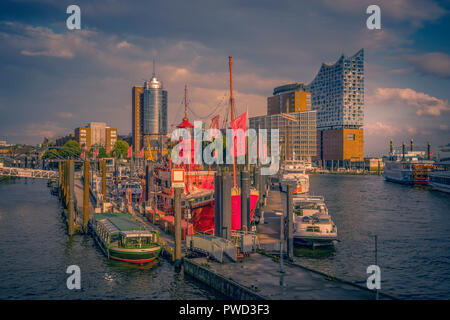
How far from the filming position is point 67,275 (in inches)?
1260

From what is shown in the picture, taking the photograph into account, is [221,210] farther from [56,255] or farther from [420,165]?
[420,165]

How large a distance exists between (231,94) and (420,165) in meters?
113

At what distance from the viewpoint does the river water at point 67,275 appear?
89.6ft

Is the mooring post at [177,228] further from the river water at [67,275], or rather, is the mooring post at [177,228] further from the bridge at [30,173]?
the bridge at [30,173]

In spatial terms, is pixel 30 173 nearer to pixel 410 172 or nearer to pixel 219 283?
pixel 219 283

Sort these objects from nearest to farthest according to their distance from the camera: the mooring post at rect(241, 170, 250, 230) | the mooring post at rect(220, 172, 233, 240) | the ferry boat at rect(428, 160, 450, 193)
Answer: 1. the mooring post at rect(220, 172, 233, 240)
2. the mooring post at rect(241, 170, 250, 230)
3. the ferry boat at rect(428, 160, 450, 193)

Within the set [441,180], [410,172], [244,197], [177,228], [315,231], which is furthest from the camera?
[410,172]

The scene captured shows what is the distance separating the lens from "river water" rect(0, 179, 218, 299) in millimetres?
27297

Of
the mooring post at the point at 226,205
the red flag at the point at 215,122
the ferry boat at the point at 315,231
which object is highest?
the red flag at the point at 215,122

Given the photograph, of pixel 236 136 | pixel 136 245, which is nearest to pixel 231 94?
pixel 236 136

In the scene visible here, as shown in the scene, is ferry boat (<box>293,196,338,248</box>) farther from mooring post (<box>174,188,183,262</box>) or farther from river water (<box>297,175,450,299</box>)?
mooring post (<box>174,188,183,262</box>)

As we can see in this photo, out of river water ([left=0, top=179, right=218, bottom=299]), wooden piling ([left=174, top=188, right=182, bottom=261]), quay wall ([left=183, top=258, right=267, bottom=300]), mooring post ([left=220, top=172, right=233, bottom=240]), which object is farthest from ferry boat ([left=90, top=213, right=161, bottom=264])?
mooring post ([left=220, top=172, right=233, bottom=240])

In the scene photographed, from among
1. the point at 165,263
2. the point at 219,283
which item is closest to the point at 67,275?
the point at 165,263

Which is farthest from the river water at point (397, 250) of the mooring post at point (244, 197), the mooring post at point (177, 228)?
the mooring post at point (177, 228)
